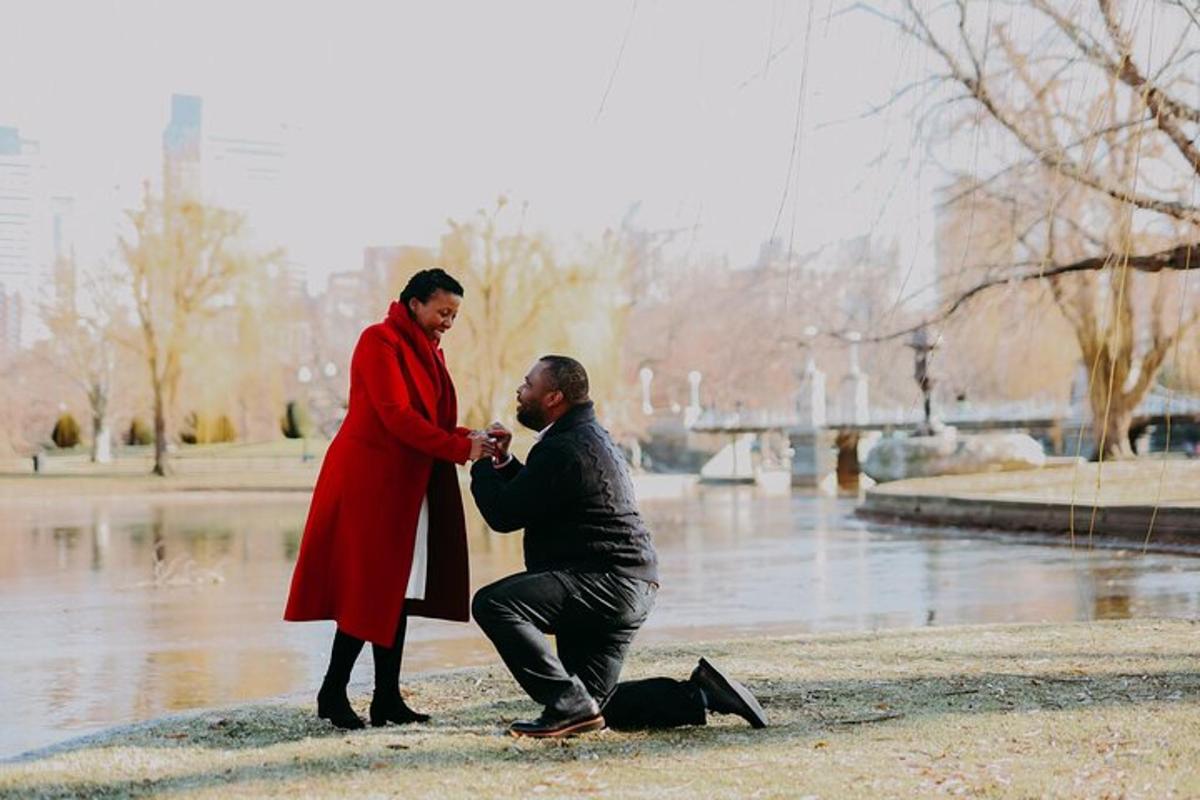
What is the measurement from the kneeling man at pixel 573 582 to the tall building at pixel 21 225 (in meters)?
25.3

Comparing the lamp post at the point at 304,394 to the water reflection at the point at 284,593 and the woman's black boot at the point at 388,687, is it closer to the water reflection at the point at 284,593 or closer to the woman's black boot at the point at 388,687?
the water reflection at the point at 284,593

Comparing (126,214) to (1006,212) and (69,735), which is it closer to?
(1006,212)

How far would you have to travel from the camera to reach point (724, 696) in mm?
5773

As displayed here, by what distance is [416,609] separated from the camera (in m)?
6.07

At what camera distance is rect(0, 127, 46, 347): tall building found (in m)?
32.9

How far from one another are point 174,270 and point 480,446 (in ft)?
143

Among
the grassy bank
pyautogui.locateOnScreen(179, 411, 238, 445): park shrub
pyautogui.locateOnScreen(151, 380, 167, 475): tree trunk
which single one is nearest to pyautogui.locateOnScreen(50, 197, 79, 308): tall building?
pyautogui.locateOnScreen(151, 380, 167, 475): tree trunk

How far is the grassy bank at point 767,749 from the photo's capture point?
4.82 meters

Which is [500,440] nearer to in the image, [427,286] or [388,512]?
[388,512]

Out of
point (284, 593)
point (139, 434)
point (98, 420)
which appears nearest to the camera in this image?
point (284, 593)

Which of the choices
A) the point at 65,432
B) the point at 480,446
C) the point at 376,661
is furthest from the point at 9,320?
the point at 480,446

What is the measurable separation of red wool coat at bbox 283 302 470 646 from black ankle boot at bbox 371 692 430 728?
36 cm

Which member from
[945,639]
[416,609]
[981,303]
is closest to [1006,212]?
[981,303]

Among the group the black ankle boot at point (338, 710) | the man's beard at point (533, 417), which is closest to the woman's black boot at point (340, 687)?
the black ankle boot at point (338, 710)
